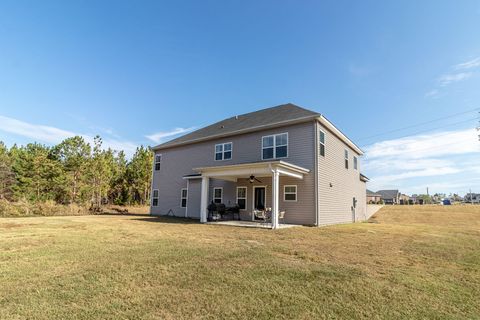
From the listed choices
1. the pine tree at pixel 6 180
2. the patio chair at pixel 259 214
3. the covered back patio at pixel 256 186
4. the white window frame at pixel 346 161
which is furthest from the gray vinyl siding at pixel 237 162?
the pine tree at pixel 6 180

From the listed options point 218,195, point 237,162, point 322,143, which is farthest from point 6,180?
point 322,143

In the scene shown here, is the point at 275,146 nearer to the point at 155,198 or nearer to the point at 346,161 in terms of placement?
the point at 346,161

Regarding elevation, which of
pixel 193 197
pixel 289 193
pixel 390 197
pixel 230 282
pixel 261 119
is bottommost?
pixel 230 282

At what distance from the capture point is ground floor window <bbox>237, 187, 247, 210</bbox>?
614 inches

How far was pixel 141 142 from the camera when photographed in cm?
3503

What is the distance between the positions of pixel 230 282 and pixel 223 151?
44.3 ft

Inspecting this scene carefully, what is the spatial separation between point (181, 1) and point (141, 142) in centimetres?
2414

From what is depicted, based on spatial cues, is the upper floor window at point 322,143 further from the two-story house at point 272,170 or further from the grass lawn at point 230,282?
the grass lawn at point 230,282

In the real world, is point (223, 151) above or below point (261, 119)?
below

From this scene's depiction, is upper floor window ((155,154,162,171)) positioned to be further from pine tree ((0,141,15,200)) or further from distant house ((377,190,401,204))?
distant house ((377,190,401,204))

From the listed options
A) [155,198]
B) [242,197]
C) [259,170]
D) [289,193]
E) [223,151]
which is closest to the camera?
[259,170]

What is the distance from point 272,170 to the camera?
11539mm

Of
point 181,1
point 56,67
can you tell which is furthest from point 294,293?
point 56,67

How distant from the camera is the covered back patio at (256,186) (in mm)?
11641
